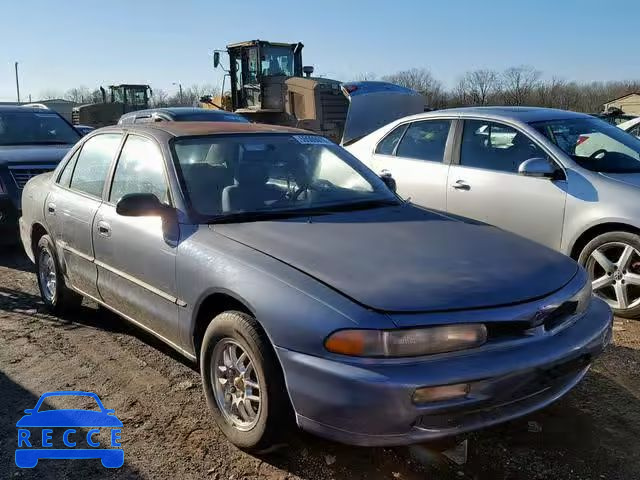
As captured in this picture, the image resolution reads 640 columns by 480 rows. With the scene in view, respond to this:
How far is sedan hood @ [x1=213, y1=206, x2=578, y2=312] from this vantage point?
8.15 feet

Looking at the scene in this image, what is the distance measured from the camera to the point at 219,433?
122 inches

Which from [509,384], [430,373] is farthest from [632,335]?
[430,373]

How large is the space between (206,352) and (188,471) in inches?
22.1

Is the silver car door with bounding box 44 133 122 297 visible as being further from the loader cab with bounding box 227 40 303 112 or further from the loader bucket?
the loader cab with bounding box 227 40 303 112

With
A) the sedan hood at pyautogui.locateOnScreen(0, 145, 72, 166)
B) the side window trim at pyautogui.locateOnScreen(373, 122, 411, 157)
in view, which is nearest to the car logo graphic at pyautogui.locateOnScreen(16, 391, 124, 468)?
the side window trim at pyautogui.locateOnScreen(373, 122, 411, 157)

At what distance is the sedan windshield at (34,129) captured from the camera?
326 inches

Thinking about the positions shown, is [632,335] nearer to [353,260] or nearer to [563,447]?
[563,447]

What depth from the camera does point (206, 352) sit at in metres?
3.01

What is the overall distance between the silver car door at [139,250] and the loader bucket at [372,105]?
9.65 m

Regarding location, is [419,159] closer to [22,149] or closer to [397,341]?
[397,341]

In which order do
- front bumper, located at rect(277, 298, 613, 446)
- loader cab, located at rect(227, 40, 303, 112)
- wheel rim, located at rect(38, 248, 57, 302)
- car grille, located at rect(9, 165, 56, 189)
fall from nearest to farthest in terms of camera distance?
front bumper, located at rect(277, 298, 613, 446) < wheel rim, located at rect(38, 248, 57, 302) < car grille, located at rect(9, 165, 56, 189) < loader cab, located at rect(227, 40, 303, 112)

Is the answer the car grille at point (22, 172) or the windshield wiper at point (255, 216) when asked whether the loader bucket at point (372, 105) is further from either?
the windshield wiper at point (255, 216)

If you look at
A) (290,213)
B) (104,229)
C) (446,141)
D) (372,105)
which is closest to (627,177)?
(446,141)

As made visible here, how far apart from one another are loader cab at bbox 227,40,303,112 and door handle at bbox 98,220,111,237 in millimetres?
12308
